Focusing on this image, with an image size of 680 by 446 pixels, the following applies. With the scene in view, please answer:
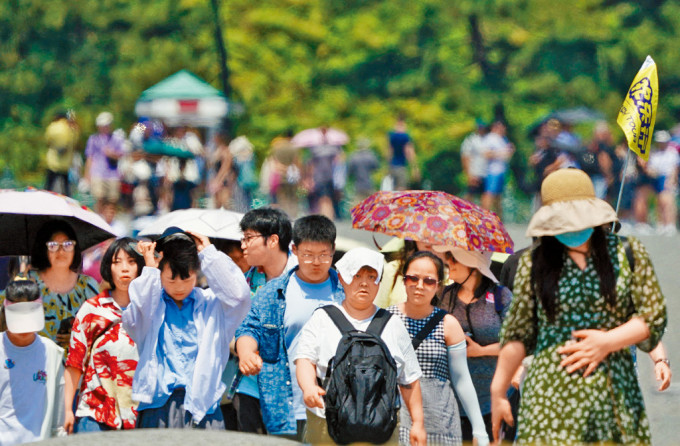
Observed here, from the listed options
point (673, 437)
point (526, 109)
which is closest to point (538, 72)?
point (526, 109)

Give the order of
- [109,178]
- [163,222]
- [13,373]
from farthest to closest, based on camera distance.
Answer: [109,178]
[163,222]
[13,373]

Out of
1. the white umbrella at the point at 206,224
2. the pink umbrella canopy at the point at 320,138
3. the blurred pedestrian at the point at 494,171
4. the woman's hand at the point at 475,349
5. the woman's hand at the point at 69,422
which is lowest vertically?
the woman's hand at the point at 69,422

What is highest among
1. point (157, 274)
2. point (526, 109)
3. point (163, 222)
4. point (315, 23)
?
point (315, 23)

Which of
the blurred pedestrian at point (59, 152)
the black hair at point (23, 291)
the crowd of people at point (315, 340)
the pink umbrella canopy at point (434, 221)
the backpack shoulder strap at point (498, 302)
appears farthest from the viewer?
the blurred pedestrian at point (59, 152)

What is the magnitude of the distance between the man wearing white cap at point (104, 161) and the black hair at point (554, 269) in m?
17.1

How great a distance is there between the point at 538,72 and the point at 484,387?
3010 centimetres

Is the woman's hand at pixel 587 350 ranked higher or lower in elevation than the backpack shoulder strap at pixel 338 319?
lower

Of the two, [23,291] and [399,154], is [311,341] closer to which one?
[23,291]

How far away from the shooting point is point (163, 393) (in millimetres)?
6363

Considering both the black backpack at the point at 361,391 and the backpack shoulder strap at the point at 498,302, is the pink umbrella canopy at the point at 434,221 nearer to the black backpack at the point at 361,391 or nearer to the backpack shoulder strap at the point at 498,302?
the backpack shoulder strap at the point at 498,302

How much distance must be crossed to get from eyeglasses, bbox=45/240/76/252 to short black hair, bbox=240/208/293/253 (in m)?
1.00

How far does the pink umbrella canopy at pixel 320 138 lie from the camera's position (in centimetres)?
2483

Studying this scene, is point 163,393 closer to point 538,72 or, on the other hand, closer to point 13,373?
point 13,373

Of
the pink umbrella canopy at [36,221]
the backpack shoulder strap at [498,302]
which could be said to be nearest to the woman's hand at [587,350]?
the backpack shoulder strap at [498,302]
